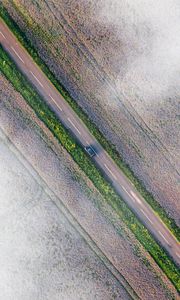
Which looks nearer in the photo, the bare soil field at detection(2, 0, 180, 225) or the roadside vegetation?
the bare soil field at detection(2, 0, 180, 225)

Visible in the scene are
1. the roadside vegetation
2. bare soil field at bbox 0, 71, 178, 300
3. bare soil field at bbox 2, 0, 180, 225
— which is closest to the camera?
bare soil field at bbox 2, 0, 180, 225

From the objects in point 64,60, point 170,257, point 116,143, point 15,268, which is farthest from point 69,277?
point 64,60

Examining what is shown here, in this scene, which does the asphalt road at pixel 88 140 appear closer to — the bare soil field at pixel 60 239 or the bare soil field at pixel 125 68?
the bare soil field at pixel 125 68

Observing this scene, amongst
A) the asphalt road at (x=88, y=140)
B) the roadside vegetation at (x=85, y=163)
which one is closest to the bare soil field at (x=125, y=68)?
the asphalt road at (x=88, y=140)

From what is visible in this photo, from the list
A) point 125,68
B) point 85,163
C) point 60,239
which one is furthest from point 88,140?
point 60,239

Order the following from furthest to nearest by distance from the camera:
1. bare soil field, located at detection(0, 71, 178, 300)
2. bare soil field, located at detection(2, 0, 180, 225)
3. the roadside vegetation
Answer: bare soil field, located at detection(0, 71, 178, 300), the roadside vegetation, bare soil field, located at detection(2, 0, 180, 225)

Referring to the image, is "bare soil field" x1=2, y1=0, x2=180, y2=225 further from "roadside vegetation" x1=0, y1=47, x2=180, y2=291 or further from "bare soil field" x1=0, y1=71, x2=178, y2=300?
"bare soil field" x1=0, y1=71, x2=178, y2=300

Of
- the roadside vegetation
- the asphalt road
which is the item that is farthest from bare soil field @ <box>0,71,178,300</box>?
the asphalt road

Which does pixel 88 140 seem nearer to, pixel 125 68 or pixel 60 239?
pixel 125 68
